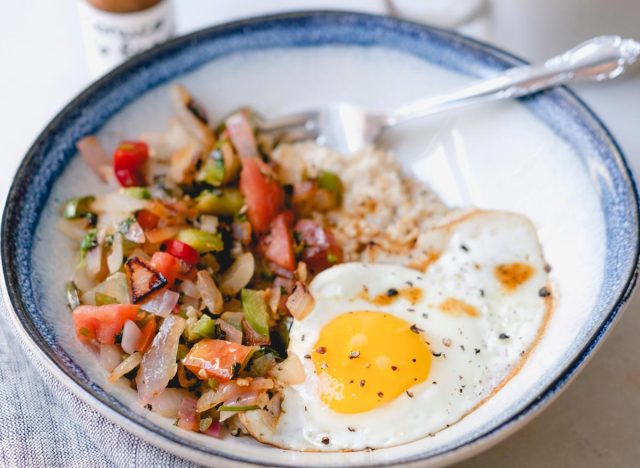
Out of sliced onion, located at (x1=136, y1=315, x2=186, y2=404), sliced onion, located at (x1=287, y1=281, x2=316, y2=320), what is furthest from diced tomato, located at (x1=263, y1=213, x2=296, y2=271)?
sliced onion, located at (x1=136, y1=315, x2=186, y2=404)

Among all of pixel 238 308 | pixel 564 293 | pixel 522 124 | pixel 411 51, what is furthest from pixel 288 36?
pixel 564 293

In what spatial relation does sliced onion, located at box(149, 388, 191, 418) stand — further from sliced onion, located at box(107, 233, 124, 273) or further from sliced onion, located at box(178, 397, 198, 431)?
sliced onion, located at box(107, 233, 124, 273)

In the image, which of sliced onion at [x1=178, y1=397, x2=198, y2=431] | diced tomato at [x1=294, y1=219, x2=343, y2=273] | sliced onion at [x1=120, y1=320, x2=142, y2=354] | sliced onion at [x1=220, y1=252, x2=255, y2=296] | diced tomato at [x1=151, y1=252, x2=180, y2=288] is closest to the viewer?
sliced onion at [x1=178, y1=397, x2=198, y2=431]

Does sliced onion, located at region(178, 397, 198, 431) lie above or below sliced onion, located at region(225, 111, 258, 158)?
below

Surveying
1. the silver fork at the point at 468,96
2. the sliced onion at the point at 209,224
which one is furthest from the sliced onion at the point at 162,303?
the silver fork at the point at 468,96

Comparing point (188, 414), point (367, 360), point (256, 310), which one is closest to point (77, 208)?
point (256, 310)

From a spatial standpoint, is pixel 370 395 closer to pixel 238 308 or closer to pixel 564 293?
pixel 238 308

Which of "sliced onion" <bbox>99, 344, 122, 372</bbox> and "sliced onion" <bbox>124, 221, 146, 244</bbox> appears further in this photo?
"sliced onion" <bbox>124, 221, 146, 244</bbox>
